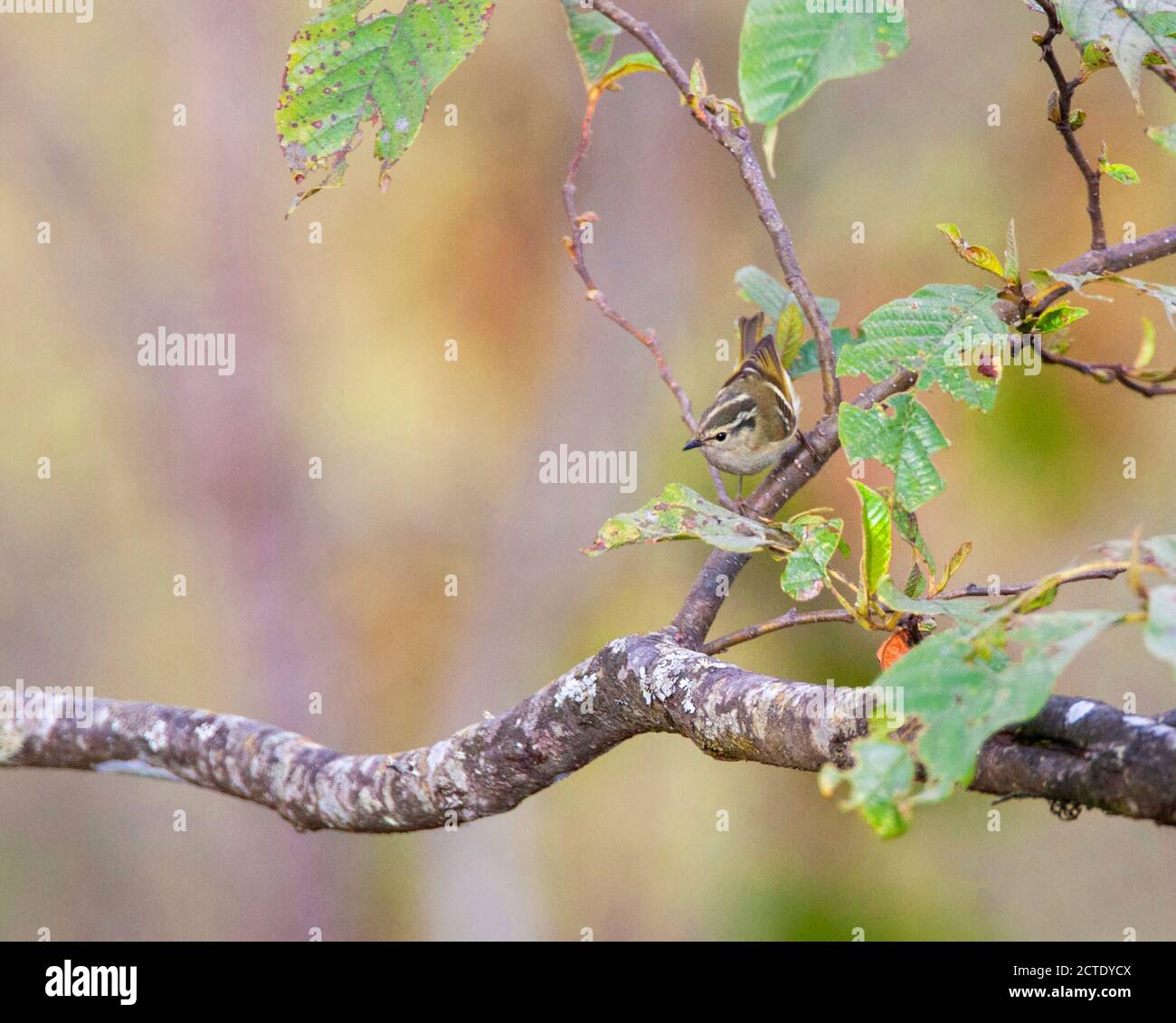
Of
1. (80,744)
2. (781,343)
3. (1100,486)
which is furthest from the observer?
(1100,486)

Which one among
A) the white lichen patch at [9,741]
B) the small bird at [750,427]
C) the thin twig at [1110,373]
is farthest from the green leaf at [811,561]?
the small bird at [750,427]

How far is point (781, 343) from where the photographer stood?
2.17m

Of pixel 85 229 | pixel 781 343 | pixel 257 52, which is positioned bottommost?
pixel 781 343

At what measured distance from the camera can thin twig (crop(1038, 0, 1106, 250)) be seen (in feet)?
4.73

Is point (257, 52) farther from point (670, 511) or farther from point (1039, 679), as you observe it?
point (1039, 679)

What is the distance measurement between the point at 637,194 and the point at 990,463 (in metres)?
2.45

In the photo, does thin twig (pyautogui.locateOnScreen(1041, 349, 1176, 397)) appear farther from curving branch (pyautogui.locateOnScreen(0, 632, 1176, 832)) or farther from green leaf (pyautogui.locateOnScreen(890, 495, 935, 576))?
curving branch (pyautogui.locateOnScreen(0, 632, 1176, 832))

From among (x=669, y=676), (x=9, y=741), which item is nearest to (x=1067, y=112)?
(x=669, y=676)

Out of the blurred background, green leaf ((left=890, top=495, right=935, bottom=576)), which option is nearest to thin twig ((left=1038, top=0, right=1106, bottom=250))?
green leaf ((left=890, top=495, right=935, bottom=576))

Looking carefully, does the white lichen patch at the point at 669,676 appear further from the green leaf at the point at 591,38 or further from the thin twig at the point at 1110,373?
the green leaf at the point at 591,38

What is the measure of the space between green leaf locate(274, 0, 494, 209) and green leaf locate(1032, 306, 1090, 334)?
0.85 metres

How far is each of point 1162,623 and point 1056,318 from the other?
866mm

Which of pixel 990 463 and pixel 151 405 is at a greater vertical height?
pixel 151 405

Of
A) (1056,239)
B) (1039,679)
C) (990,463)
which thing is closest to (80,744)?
(1039,679)
